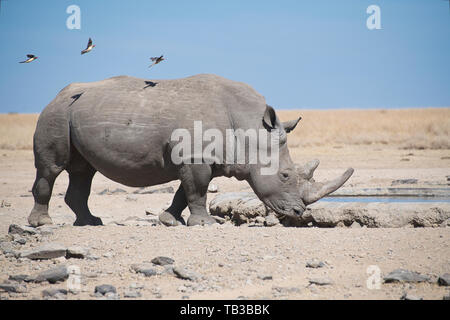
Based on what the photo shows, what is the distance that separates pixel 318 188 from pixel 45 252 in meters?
3.37

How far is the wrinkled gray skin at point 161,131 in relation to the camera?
8.13 meters

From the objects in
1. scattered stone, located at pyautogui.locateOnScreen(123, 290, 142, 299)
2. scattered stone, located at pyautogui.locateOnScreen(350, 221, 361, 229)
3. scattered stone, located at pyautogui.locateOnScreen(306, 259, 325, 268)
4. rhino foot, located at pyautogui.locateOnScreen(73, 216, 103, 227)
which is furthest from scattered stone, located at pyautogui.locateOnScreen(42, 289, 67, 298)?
scattered stone, located at pyautogui.locateOnScreen(350, 221, 361, 229)

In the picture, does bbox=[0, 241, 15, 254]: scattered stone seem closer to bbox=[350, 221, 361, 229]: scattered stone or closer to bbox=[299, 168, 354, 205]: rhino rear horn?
bbox=[299, 168, 354, 205]: rhino rear horn

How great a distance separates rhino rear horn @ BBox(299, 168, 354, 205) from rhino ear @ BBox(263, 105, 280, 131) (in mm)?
784

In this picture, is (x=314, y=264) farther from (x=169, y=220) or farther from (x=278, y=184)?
(x=169, y=220)

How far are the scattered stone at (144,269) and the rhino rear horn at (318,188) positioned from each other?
2.57 metres

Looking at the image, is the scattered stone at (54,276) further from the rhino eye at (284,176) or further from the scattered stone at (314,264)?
the rhino eye at (284,176)

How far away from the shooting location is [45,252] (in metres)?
6.93

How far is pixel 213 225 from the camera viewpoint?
26.5 ft

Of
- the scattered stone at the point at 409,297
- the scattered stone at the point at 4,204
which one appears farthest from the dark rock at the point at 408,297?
the scattered stone at the point at 4,204

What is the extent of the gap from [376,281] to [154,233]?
2.73 meters

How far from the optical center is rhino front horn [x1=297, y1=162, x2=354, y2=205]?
8.12 metres
